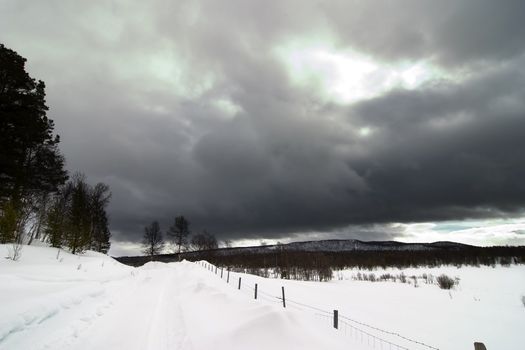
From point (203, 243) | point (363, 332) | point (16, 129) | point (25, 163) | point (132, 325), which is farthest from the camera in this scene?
point (203, 243)

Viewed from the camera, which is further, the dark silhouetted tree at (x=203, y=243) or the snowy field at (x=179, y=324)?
the dark silhouetted tree at (x=203, y=243)

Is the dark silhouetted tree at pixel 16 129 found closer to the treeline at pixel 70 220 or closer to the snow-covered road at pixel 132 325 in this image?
the treeline at pixel 70 220

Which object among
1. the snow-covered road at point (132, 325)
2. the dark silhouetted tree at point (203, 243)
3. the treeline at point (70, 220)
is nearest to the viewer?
the snow-covered road at point (132, 325)

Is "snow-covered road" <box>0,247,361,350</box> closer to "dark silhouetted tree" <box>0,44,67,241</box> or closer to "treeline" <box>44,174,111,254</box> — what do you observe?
"dark silhouetted tree" <box>0,44,67,241</box>

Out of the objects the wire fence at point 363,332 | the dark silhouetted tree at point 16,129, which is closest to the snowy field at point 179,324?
the wire fence at point 363,332

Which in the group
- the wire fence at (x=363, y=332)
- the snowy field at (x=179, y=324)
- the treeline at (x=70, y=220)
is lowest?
the wire fence at (x=363, y=332)

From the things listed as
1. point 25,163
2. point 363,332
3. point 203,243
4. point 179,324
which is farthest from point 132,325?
point 203,243

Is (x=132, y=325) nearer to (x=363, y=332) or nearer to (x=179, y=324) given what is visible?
(x=179, y=324)

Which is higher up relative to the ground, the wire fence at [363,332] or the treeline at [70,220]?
the treeline at [70,220]

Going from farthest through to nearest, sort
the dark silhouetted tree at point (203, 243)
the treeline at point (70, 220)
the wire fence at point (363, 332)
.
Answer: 1. the dark silhouetted tree at point (203, 243)
2. the treeline at point (70, 220)
3. the wire fence at point (363, 332)

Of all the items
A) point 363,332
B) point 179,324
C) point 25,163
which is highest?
point 25,163

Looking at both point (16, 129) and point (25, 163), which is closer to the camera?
point (16, 129)

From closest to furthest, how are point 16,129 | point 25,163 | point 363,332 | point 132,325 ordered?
point 132,325 < point 363,332 < point 16,129 < point 25,163

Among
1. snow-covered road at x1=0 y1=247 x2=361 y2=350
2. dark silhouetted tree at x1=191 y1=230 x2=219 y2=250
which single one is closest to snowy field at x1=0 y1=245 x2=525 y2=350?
snow-covered road at x1=0 y1=247 x2=361 y2=350
